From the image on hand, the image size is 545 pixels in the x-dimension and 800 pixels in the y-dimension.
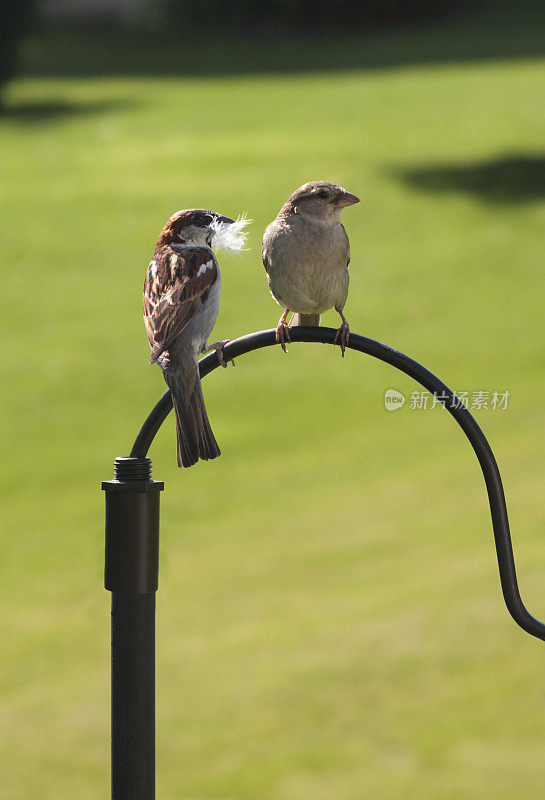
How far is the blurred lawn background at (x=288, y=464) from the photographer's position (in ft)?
22.0

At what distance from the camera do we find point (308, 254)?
295 cm

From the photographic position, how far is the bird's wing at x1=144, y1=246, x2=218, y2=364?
2496 mm

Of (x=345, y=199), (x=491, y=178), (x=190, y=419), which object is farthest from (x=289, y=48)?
(x=190, y=419)

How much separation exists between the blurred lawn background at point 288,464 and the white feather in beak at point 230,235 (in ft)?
0.22

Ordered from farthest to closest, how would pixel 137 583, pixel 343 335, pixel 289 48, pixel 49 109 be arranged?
pixel 289 48 → pixel 49 109 → pixel 343 335 → pixel 137 583

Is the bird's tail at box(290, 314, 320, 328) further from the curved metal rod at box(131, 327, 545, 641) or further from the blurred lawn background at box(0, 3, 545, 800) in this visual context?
the blurred lawn background at box(0, 3, 545, 800)

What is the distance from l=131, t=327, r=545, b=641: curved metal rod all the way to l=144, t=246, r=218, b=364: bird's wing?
22 centimetres

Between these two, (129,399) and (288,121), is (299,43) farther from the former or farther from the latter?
(129,399)

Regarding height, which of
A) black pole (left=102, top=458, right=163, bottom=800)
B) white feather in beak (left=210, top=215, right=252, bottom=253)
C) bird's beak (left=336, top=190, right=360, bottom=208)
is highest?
bird's beak (left=336, top=190, right=360, bottom=208)

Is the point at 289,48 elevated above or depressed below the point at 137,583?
above

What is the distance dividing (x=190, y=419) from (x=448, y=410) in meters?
0.66

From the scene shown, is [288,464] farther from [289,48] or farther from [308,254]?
[289,48]

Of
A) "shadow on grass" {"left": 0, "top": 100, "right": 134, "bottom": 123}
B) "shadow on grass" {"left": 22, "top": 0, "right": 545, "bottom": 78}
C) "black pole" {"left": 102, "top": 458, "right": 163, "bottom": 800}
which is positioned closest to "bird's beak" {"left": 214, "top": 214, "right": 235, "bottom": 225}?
"black pole" {"left": 102, "top": 458, "right": 163, "bottom": 800}

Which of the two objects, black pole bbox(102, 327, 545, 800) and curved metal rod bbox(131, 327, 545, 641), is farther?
curved metal rod bbox(131, 327, 545, 641)
